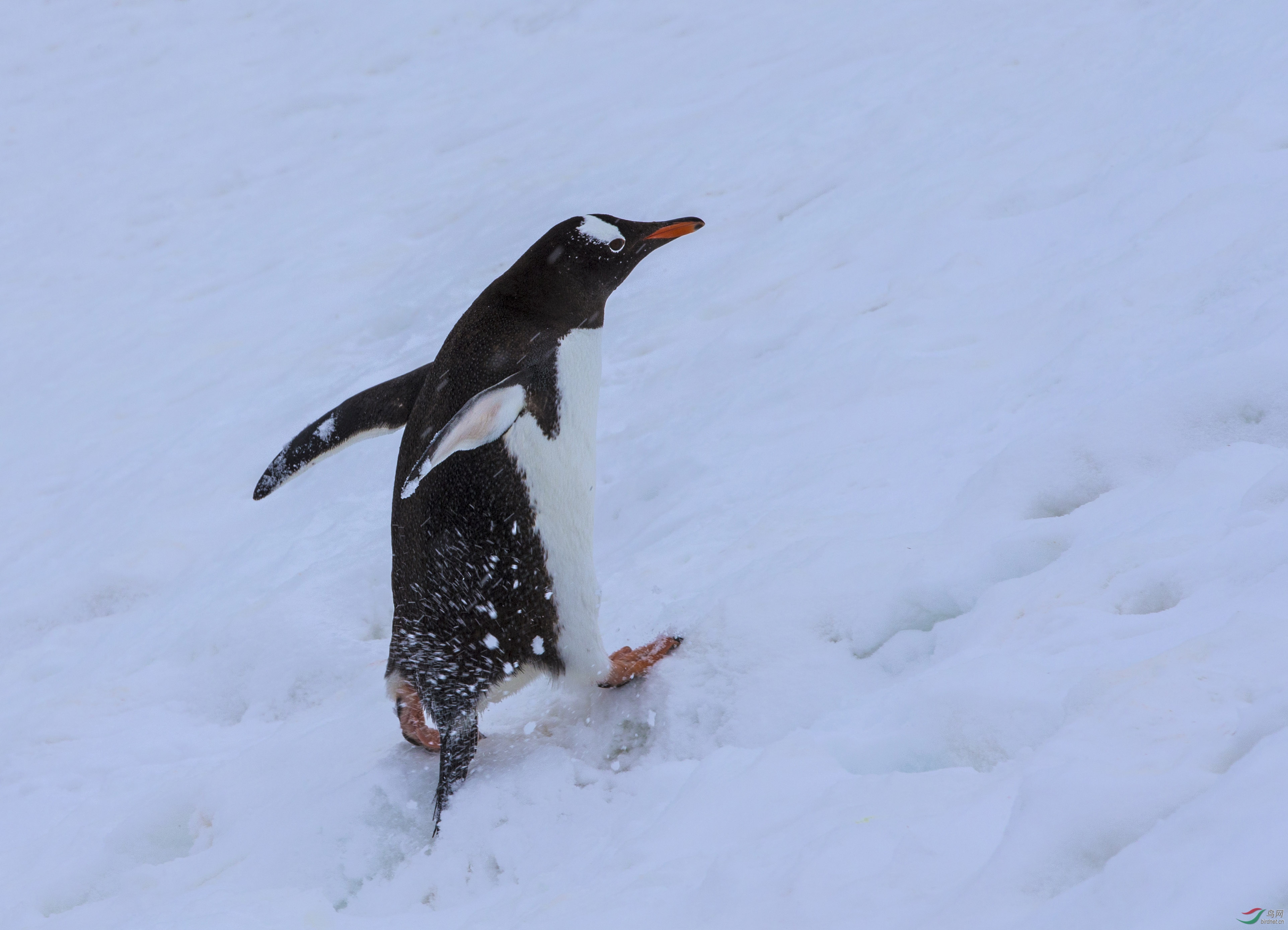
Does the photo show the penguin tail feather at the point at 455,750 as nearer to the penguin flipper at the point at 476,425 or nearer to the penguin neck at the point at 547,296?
the penguin flipper at the point at 476,425

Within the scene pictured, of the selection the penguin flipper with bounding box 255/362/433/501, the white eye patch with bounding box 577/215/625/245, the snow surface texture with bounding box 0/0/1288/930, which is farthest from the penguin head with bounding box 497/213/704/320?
the snow surface texture with bounding box 0/0/1288/930

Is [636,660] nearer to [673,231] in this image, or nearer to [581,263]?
[581,263]

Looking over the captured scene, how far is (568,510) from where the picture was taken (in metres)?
2.50

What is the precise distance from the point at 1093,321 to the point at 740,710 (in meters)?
1.74

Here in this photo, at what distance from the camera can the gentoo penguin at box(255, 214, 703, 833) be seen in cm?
238

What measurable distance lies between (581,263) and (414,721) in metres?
1.17

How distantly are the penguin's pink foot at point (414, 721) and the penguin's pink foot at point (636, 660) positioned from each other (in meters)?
0.42

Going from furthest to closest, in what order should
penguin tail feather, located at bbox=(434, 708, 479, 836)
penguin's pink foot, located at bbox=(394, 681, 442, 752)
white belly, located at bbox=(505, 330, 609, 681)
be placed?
penguin's pink foot, located at bbox=(394, 681, 442, 752) → white belly, located at bbox=(505, 330, 609, 681) → penguin tail feather, located at bbox=(434, 708, 479, 836)

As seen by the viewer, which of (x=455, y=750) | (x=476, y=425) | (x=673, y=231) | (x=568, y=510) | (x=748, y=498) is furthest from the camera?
(x=748, y=498)

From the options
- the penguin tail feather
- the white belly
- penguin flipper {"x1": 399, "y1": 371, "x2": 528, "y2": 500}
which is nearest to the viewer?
penguin flipper {"x1": 399, "y1": 371, "x2": 528, "y2": 500}

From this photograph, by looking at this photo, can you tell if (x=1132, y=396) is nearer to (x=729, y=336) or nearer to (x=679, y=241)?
(x=729, y=336)

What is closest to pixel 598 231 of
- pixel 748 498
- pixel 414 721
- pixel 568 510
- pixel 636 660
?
pixel 568 510

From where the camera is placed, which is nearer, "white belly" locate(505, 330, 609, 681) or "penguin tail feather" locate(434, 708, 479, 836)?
"penguin tail feather" locate(434, 708, 479, 836)

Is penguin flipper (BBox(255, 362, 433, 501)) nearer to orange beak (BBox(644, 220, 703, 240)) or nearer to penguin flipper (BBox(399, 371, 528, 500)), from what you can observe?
penguin flipper (BBox(399, 371, 528, 500))
